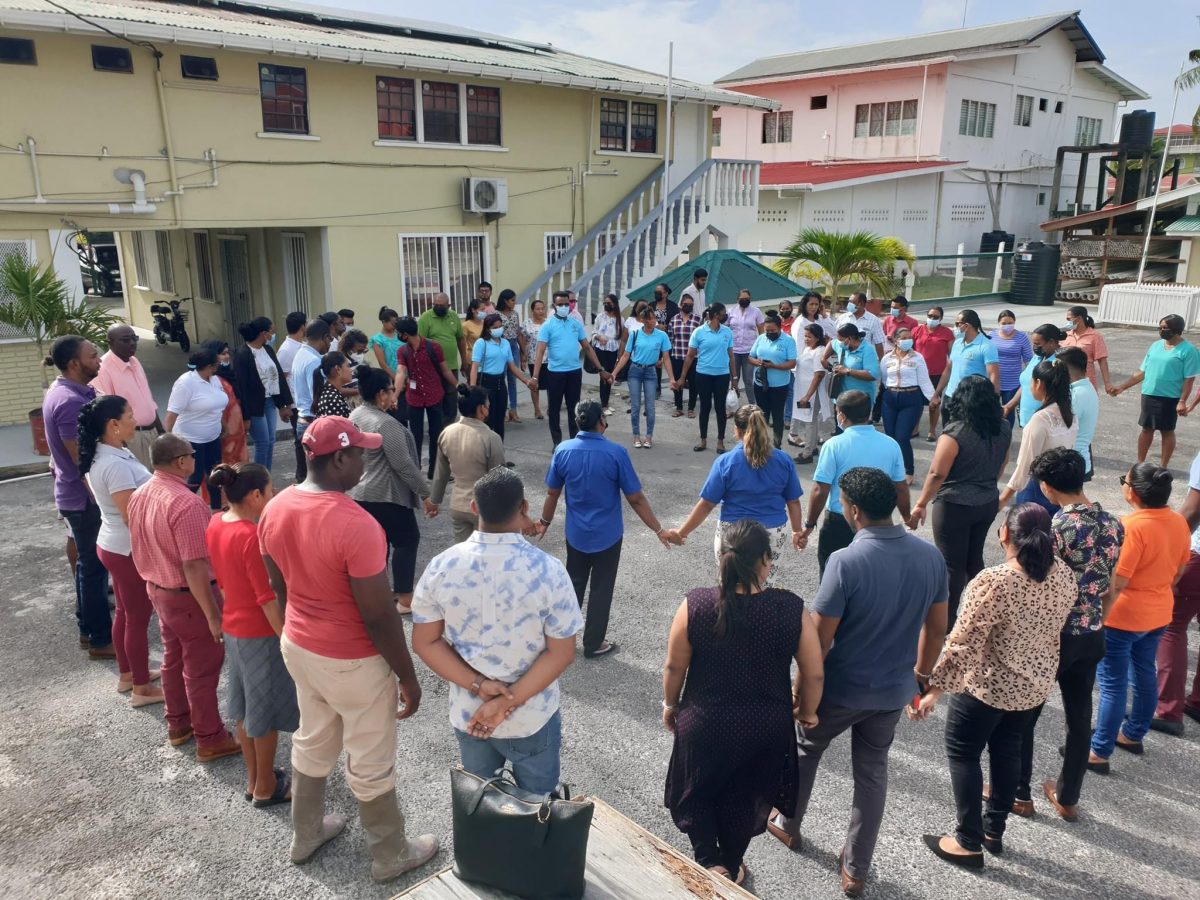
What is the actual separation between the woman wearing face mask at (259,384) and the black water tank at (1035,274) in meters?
21.6

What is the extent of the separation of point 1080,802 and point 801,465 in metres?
5.74

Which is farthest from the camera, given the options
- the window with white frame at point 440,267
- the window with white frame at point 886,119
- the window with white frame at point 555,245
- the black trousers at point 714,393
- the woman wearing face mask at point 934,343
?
the window with white frame at point 886,119

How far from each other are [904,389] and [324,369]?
209 inches

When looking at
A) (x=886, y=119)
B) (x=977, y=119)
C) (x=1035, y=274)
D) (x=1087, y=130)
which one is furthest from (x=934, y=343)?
(x=1087, y=130)

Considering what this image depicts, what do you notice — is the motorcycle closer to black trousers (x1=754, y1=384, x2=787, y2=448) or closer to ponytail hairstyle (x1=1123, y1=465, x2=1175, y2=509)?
black trousers (x1=754, y1=384, x2=787, y2=448)

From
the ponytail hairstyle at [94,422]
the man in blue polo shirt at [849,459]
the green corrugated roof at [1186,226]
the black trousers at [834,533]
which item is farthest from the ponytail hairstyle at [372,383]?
the green corrugated roof at [1186,226]

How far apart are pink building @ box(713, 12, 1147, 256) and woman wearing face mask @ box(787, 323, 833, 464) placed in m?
16.4

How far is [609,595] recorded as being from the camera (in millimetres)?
5395

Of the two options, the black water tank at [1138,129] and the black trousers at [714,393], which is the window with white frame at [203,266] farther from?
the black water tank at [1138,129]

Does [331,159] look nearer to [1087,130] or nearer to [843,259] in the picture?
[843,259]

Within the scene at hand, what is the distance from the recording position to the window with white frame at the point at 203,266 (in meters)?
16.2

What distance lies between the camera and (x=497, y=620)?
3.01 metres

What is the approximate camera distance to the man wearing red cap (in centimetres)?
313

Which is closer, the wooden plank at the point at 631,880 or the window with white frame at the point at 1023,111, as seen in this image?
the wooden plank at the point at 631,880
